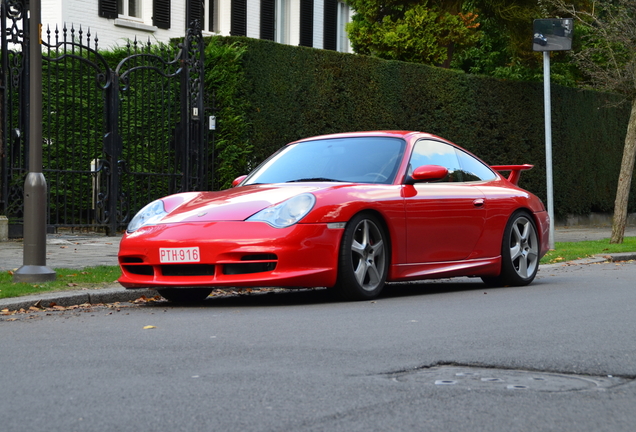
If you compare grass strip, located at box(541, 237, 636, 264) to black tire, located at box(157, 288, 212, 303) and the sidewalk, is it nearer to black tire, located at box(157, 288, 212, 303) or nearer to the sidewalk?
the sidewalk

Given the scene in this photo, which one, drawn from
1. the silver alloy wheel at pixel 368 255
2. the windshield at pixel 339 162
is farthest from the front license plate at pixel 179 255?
the windshield at pixel 339 162

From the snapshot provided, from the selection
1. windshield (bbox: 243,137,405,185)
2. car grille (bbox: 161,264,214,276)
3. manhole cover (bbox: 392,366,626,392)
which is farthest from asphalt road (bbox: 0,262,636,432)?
windshield (bbox: 243,137,405,185)

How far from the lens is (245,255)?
7789mm

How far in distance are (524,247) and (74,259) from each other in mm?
4766

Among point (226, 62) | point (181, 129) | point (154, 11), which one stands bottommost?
point (181, 129)

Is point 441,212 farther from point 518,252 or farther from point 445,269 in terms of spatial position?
point 518,252

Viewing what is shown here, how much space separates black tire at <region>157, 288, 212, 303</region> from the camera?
28.1 ft

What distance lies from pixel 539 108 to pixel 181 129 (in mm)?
10270

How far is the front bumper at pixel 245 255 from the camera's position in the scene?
7762 mm

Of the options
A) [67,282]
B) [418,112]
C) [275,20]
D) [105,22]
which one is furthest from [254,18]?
[67,282]

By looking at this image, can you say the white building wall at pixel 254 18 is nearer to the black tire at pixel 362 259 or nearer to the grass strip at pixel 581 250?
the grass strip at pixel 581 250

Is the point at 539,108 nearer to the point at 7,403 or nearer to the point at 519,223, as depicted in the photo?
the point at 519,223

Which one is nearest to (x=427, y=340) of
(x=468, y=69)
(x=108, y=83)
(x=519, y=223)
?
Answer: (x=519, y=223)

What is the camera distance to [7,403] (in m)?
4.35
